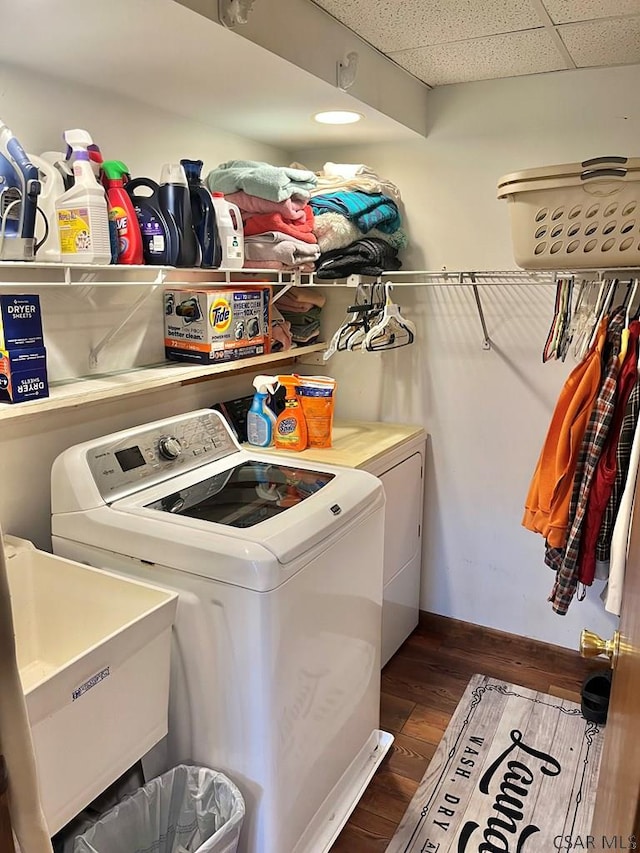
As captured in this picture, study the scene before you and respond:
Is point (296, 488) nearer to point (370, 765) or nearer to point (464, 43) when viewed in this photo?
point (370, 765)

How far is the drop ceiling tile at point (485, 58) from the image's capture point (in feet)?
6.30

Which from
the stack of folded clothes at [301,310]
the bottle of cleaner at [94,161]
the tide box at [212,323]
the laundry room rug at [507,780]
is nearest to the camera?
the bottle of cleaner at [94,161]

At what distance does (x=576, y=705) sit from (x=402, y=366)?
144 cm

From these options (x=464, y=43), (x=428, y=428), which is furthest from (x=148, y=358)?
(x=464, y=43)

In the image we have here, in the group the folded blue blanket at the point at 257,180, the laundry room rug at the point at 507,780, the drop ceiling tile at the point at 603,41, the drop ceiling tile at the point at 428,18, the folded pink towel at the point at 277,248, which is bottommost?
the laundry room rug at the point at 507,780

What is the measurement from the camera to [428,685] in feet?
8.07

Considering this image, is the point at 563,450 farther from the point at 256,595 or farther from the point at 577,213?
the point at 256,595

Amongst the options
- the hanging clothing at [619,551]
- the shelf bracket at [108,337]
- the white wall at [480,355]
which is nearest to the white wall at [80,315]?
the shelf bracket at [108,337]

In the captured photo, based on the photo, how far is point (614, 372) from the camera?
1900 mm

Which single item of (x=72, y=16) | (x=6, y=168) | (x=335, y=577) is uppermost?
(x=72, y=16)

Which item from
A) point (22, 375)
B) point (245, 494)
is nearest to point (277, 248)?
point (245, 494)

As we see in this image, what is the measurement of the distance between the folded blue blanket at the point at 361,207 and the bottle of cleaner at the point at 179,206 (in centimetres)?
62

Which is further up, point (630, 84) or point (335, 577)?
point (630, 84)

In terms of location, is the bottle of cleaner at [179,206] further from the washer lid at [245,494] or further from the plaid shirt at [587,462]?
the plaid shirt at [587,462]
